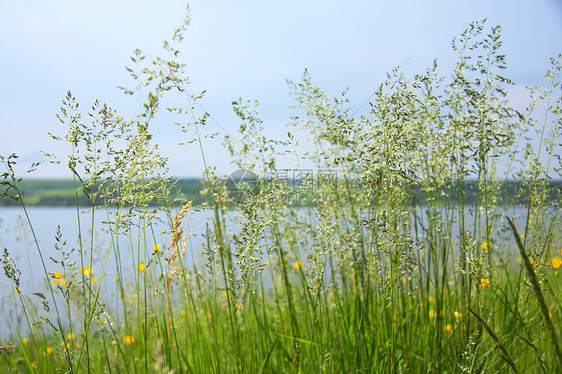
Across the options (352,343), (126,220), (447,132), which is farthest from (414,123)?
(126,220)

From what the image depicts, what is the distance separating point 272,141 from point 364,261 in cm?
88

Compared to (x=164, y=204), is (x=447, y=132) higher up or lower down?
higher up

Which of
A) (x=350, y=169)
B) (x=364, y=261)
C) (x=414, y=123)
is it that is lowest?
(x=364, y=261)

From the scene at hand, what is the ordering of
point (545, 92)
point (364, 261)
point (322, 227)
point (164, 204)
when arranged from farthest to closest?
point (545, 92) < point (364, 261) < point (164, 204) < point (322, 227)

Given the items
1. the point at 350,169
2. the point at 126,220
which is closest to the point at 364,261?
the point at 350,169

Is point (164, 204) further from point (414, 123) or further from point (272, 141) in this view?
point (414, 123)

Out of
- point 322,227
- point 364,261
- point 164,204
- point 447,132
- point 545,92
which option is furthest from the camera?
point 545,92

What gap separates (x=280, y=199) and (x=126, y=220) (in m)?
0.93

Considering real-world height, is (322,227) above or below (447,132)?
below

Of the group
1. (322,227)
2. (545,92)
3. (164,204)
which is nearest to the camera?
(322,227)

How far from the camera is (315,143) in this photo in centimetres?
274

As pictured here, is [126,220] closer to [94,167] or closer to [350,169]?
[94,167]

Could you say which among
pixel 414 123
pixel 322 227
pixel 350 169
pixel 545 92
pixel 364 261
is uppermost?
pixel 545 92

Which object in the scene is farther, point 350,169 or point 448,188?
point 350,169
